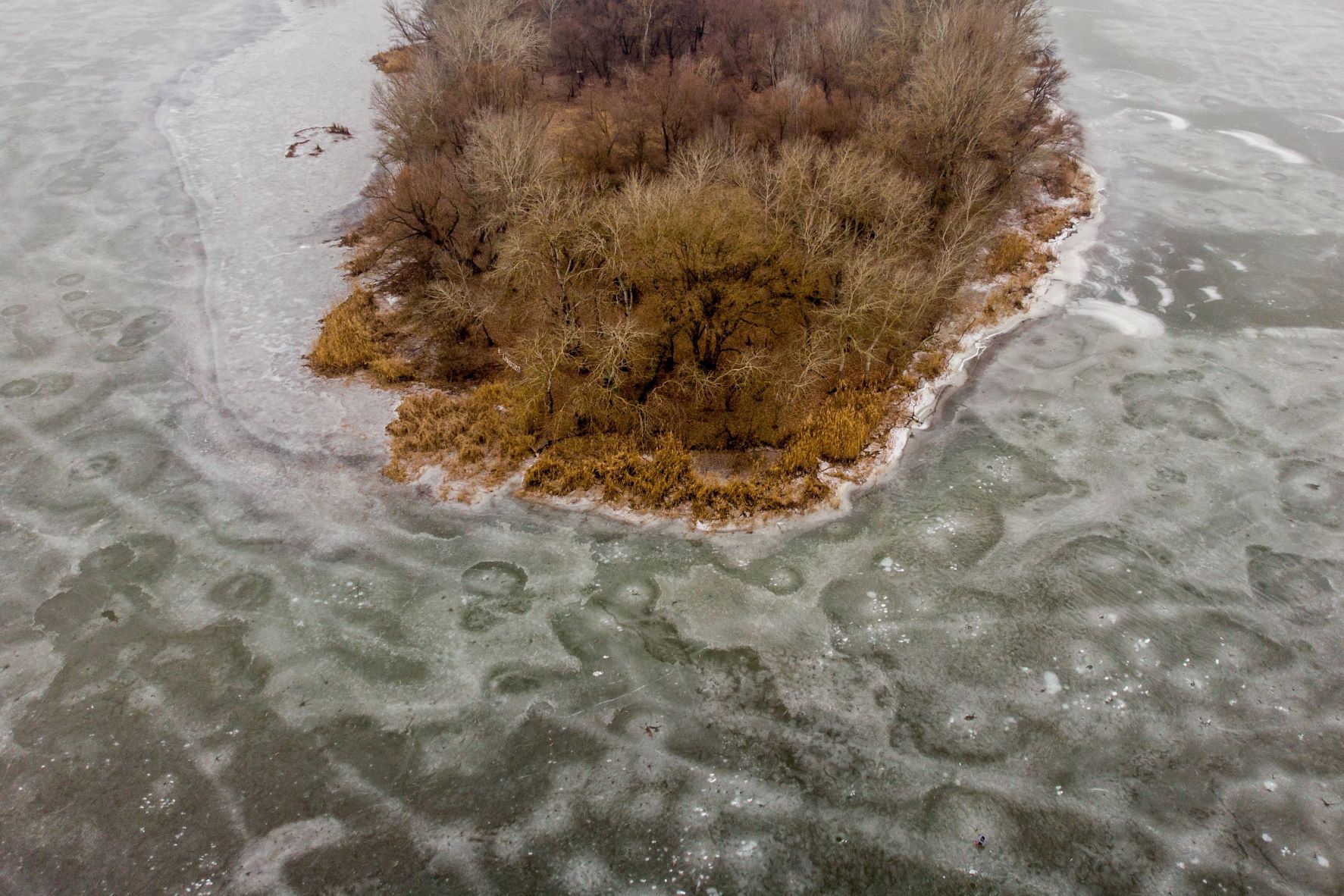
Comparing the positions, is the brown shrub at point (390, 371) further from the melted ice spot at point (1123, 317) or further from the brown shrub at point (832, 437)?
the melted ice spot at point (1123, 317)

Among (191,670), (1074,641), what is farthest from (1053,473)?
(191,670)

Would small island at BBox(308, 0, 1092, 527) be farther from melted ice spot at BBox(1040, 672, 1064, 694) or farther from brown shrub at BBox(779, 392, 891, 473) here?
melted ice spot at BBox(1040, 672, 1064, 694)

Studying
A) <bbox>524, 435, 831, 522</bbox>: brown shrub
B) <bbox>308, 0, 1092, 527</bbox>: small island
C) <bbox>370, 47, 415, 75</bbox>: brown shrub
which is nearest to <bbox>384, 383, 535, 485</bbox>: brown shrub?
<bbox>308, 0, 1092, 527</bbox>: small island

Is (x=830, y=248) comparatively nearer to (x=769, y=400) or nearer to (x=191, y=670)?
(x=769, y=400)

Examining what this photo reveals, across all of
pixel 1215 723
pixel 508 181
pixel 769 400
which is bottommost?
pixel 1215 723

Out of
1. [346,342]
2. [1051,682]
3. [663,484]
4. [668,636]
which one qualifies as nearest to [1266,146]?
[1051,682]

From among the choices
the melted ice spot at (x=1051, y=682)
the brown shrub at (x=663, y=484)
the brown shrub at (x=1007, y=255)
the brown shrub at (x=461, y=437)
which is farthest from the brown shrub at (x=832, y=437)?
the brown shrub at (x=1007, y=255)
